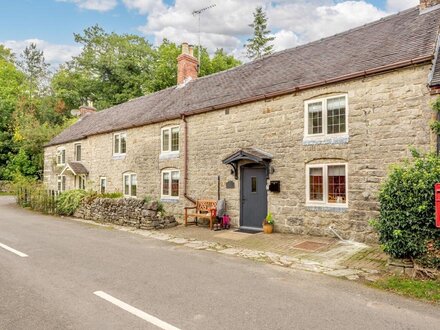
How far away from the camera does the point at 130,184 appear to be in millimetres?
19219

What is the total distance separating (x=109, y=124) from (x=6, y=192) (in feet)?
83.1

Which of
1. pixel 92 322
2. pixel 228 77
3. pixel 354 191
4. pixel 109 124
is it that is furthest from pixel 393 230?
pixel 109 124

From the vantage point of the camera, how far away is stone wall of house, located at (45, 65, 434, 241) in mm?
9277

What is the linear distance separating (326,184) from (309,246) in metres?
2.40

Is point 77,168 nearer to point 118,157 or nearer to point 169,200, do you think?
point 118,157

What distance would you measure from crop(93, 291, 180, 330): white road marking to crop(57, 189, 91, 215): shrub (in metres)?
14.2

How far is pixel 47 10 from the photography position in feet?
59.1

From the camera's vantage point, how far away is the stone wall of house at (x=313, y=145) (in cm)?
928

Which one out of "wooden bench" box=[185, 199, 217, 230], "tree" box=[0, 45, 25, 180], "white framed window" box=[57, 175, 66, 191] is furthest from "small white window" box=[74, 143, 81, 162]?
"tree" box=[0, 45, 25, 180]

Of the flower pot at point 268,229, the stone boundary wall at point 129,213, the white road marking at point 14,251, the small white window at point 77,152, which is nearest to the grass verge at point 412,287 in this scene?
the flower pot at point 268,229

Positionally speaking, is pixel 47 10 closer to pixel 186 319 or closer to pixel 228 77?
pixel 228 77

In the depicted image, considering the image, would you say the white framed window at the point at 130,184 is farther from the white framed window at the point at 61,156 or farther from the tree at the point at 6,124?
the tree at the point at 6,124

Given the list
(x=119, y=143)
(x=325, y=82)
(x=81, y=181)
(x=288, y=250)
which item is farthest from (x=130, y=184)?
(x=325, y=82)

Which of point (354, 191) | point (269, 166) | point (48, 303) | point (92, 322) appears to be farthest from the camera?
point (269, 166)
